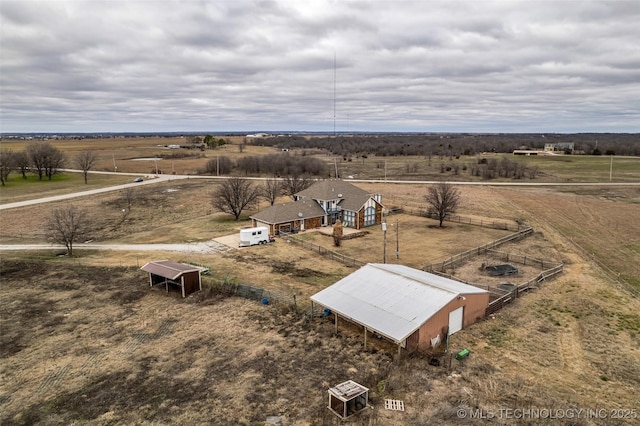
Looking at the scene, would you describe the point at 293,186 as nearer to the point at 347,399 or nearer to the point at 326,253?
the point at 326,253

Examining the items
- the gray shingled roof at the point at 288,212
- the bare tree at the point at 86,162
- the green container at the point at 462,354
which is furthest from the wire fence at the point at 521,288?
the bare tree at the point at 86,162

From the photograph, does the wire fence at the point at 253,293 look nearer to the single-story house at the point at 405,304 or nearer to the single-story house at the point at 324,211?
the single-story house at the point at 405,304

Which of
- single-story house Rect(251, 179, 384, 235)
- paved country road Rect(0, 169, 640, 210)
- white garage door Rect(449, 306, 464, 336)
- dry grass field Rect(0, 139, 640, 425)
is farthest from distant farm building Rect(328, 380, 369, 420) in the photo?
paved country road Rect(0, 169, 640, 210)

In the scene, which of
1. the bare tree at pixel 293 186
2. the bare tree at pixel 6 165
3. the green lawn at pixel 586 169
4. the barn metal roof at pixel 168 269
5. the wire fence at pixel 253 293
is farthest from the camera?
the green lawn at pixel 586 169

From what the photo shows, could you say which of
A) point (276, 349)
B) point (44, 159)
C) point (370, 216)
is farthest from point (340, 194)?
point (44, 159)

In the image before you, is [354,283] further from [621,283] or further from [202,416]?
[621,283]

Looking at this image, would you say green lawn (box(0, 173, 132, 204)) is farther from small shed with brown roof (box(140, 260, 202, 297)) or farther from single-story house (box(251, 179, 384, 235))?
small shed with brown roof (box(140, 260, 202, 297))
